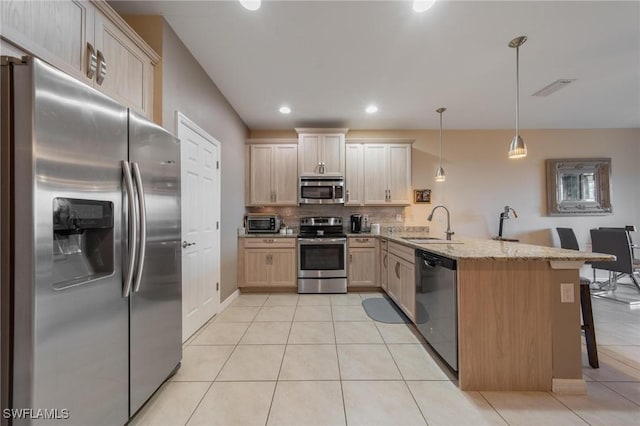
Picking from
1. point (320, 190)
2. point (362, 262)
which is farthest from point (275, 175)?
point (362, 262)

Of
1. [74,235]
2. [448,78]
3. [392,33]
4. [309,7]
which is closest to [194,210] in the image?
[74,235]

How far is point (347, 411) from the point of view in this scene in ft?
5.02

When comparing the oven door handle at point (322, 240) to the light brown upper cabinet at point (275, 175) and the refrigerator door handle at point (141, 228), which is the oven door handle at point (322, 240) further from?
the refrigerator door handle at point (141, 228)

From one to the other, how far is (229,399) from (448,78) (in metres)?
3.64

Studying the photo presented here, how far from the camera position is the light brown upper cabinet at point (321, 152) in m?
4.27

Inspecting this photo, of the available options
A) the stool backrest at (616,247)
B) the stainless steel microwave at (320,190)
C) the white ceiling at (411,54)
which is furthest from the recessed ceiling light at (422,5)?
the stool backrest at (616,247)

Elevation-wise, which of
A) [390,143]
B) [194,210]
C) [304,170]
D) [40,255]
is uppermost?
[390,143]

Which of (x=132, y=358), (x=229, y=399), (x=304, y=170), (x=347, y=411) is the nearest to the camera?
(x=132, y=358)

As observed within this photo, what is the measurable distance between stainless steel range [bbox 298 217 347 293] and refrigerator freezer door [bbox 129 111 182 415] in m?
→ 2.25

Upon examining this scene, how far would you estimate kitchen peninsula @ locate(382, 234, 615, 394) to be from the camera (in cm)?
167

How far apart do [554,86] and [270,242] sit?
420 cm

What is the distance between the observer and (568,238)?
409 cm

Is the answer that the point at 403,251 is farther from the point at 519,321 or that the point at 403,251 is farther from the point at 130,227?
the point at 130,227

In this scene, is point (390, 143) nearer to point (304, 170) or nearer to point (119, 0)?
point (304, 170)
